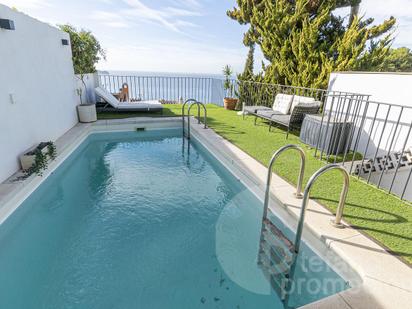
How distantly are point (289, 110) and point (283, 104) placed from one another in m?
0.30

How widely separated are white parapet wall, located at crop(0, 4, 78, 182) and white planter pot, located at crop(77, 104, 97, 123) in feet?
2.26

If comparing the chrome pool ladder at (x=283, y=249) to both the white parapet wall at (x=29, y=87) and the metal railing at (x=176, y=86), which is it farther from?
the metal railing at (x=176, y=86)

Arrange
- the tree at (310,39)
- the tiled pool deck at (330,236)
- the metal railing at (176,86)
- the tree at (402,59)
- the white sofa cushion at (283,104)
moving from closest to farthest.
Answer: the tiled pool deck at (330,236)
the tree at (310,39)
the white sofa cushion at (283,104)
the metal railing at (176,86)
the tree at (402,59)

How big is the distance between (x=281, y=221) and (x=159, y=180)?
2.45 metres

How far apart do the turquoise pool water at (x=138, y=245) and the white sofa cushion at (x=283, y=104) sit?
3457mm

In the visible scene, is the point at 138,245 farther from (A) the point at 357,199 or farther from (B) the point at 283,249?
(A) the point at 357,199

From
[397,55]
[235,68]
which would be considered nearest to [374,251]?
[235,68]

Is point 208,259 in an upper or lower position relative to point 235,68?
lower

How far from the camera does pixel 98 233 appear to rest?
3.08 m

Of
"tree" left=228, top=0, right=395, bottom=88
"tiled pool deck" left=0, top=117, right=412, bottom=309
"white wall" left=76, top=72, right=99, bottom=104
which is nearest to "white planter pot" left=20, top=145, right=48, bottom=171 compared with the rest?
"tiled pool deck" left=0, top=117, right=412, bottom=309

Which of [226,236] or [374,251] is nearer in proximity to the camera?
[374,251]

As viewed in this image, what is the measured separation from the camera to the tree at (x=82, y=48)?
7.75 metres

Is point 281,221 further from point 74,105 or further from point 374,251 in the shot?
point 74,105

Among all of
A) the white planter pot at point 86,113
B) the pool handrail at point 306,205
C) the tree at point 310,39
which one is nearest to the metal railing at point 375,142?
the pool handrail at point 306,205
